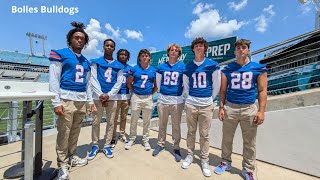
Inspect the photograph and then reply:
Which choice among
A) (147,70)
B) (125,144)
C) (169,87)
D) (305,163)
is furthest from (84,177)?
(305,163)

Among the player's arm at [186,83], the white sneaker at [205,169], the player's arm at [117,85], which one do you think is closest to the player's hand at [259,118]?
the white sneaker at [205,169]

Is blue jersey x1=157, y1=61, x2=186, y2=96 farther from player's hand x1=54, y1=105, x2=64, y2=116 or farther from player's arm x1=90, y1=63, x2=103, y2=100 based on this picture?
player's hand x1=54, y1=105, x2=64, y2=116

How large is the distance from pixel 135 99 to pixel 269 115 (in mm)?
2399

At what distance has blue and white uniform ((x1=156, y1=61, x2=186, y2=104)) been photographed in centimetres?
357

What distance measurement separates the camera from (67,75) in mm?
2832

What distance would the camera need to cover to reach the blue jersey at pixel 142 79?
13.1 feet

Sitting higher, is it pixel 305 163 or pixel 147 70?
pixel 147 70

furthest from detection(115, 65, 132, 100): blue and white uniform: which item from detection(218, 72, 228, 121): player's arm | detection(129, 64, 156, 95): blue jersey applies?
detection(218, 72, 228, 121): player's arm

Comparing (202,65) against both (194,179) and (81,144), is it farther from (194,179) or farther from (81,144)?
(81,144)

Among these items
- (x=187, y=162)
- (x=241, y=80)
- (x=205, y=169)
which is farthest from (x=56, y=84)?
(x=241, y=80)

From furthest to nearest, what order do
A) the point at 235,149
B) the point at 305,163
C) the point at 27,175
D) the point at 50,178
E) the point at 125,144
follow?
the point at 125,144 → the point at 235,149 → the point at 305,163 → the point at 50,178 → the point at 27,175

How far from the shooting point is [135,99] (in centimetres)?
402

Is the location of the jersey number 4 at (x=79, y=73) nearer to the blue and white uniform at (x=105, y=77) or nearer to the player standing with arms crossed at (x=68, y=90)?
the player standing with arms crossed at (x=68, y=90)

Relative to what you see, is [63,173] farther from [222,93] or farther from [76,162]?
[222,93]
